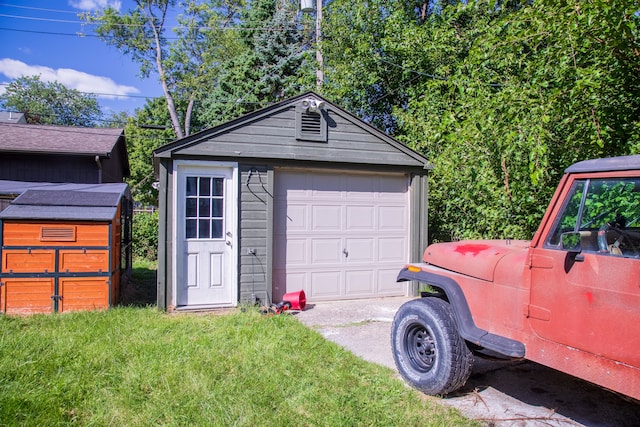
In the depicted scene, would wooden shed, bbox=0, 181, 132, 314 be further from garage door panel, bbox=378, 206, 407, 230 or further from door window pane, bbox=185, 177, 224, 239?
garage door panel, bbox=378, 206, 407, 230

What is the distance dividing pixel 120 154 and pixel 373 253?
11217 millimetres

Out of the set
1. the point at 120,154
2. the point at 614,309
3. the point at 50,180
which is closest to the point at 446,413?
the point at 614,309

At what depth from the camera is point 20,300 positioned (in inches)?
229

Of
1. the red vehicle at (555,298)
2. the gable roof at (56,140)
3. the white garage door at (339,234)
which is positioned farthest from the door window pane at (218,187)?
the gable roof at (56,140)

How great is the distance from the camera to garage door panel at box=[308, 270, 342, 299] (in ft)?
23.4

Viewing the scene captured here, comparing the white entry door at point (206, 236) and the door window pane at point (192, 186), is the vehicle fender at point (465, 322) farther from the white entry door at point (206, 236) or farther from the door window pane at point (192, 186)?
the door window pane at point (192, 186)

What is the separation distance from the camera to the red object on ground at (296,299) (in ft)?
21.6

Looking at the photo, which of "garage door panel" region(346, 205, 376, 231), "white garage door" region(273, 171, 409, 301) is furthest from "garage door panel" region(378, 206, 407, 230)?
"garage door panel" region(346, 205, 376, 231)

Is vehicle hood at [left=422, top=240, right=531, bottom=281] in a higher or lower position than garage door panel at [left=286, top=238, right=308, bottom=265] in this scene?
higher

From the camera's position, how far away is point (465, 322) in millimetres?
3199

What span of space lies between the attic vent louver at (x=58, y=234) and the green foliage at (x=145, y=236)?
21.0ft

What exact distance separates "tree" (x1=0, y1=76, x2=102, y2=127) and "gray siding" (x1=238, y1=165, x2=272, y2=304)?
119 ft

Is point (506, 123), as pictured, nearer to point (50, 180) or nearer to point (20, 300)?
point (20, 300)

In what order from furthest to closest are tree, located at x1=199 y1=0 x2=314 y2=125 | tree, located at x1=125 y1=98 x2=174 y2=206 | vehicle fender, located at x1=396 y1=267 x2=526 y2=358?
tree, located at x1=125 y1=98 x2=174 y2=206 < tree, located at x1=199 y1=0 x2=314 y2=125 < vehicle fender, located at x1=396 y1=267 x2=526 y2=358
